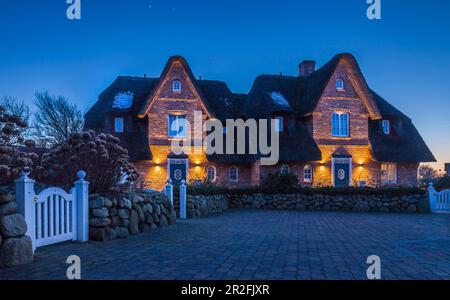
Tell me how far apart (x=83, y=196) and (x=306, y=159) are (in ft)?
60.5

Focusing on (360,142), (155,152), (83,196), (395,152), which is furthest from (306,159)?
(83,196)

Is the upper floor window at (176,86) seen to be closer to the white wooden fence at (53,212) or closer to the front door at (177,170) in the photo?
the front door at (177,170)

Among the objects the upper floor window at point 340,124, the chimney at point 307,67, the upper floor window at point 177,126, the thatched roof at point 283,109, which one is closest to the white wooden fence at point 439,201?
the thatched roof at point 283,109

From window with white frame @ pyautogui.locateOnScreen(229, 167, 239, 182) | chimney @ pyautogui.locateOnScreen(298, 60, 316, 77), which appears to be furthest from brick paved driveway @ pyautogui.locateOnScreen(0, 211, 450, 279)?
chimney @ pyautogui.locateOnScreen(298, 60, 316, 77)

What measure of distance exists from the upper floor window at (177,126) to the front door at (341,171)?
1057cm

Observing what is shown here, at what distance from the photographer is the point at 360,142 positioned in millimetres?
25531

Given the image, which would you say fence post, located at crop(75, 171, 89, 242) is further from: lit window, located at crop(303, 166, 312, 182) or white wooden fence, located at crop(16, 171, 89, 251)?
lit window, located at crop(303, 166, 312, 182)

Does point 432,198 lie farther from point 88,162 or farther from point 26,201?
point 26,201

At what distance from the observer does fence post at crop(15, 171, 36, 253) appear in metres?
5.42

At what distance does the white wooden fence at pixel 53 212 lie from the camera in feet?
18.0

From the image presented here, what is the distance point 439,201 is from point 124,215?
15.1 meters

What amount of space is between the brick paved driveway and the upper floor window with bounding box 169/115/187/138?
15.7 metres
